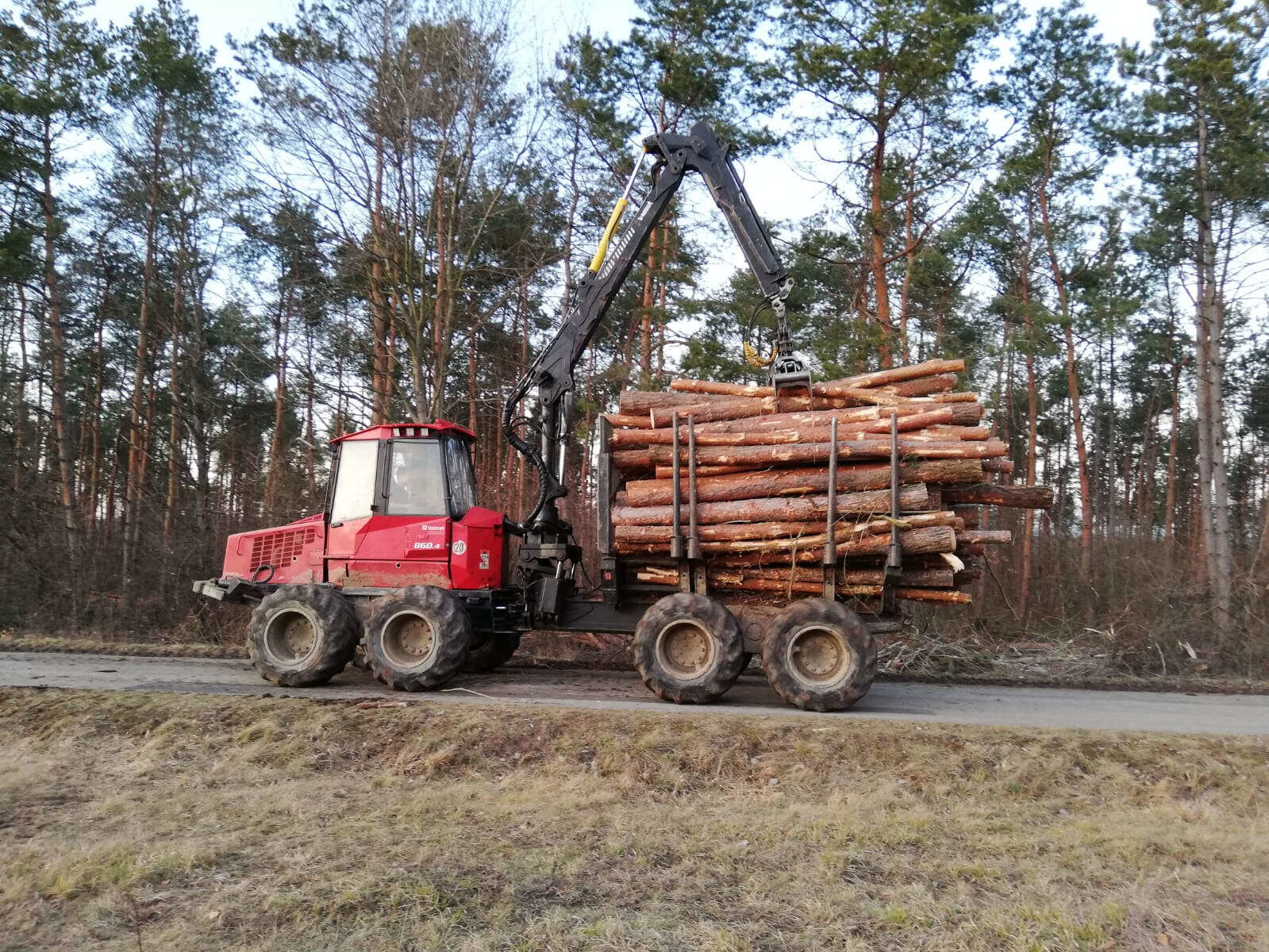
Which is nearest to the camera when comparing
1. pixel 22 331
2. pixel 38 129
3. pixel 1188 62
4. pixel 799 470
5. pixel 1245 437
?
pixel 799 470

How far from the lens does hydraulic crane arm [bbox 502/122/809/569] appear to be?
1127cm

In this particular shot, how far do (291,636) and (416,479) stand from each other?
7.51ft

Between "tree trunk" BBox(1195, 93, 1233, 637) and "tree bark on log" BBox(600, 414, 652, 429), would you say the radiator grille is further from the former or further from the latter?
"tree trunk" BBox(1195, 93, 1233, 637)

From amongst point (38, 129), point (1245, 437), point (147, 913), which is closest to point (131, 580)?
point (38, 129)

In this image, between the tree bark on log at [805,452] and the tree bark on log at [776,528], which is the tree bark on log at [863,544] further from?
the tree bark on log at [805,452]

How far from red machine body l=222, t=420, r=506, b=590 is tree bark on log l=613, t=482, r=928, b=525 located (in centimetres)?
185

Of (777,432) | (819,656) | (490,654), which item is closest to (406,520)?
(490,654)

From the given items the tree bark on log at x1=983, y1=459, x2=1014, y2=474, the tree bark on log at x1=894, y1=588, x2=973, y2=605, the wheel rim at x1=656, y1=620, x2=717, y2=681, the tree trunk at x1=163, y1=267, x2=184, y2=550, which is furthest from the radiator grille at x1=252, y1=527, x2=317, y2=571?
the tree trunk at x1=163, y1=267, x2=184, y2=550

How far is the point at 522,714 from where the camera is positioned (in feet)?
27.5

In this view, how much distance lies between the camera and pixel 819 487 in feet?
32.5

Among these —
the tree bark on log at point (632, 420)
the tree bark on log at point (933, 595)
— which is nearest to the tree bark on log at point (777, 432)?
the tree bark on log at point (632, 420)

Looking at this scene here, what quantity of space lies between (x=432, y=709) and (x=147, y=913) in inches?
162

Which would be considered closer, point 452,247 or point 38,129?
point 452,247

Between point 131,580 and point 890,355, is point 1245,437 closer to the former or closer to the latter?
point 890,355
